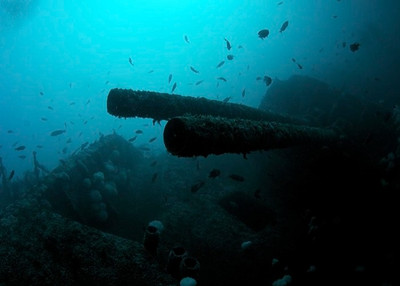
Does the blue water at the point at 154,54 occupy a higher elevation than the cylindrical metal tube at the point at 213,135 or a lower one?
higher

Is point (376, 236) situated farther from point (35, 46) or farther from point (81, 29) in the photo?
point (81, 29)

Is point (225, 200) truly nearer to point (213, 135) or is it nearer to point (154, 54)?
point (213, 135)

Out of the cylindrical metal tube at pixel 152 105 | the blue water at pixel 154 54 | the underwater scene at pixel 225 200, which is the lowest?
the underwater scene at pixel 225 200

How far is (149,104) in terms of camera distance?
568 centimetres

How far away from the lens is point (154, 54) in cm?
14450

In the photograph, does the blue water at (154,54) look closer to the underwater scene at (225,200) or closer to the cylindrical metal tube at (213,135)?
the underwater scene at (225,200)

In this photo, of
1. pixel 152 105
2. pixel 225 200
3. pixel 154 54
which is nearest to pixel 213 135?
pixel 152 105

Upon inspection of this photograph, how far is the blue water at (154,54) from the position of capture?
31.9m

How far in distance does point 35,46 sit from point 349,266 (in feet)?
551

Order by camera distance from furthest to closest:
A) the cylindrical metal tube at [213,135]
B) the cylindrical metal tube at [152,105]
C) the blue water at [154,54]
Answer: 1. the blue water at [154,54]
2. the cylindrical metal tube at [152,105]
3. the cylindrical metal tube at [213,135]

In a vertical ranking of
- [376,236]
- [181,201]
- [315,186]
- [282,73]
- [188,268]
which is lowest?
[188,268]

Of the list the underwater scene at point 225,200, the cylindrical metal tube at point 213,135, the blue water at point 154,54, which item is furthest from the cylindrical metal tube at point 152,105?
the blue water at point 154,54

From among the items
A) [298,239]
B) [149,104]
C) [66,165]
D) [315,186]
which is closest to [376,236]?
[298,239]

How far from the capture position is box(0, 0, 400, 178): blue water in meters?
31.9
